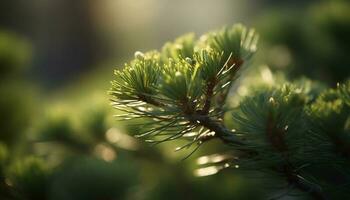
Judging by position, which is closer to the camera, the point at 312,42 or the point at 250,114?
the point at 250,114

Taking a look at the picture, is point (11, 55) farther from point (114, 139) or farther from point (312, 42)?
point (312, 42)

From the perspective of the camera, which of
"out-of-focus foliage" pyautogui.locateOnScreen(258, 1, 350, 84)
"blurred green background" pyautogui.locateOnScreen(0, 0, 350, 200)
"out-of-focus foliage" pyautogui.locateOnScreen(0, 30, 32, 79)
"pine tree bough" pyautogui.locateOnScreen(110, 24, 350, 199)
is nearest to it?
"pine tree bough" pyautogui.locateOnScreen(110, 24, 350, 199)

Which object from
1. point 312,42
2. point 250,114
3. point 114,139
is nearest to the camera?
point 250,114

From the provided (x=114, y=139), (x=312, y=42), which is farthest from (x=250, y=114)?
(x=312, y=42)

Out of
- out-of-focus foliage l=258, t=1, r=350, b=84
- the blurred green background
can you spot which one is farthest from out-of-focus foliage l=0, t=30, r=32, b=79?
out-of-focus foliage l=258, t=1, r=350, b=84

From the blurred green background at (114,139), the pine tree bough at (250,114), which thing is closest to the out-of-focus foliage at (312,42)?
the blurred green background at (114,139)

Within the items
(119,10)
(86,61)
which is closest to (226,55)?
(86,61)

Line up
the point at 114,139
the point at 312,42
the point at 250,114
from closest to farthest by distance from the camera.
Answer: the point at 250,114, the point at 114,139, the point at 312,42

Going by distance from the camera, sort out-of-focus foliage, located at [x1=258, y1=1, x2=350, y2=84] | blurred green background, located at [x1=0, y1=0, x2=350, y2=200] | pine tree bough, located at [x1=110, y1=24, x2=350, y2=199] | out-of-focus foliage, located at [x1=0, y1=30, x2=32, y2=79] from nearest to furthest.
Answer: pine tree bough, located at [x1=110, y1=24, x2=350, y2=199] → blurred green background, located at [x1=0, y1=0, x2=350, y2=200] → out-of-focus foliage, located at [x1=258, y1=1, x2=350, y2=84] → out-of-focus foliage, located at [x1=0, y1=30, x2=32, y2=79]

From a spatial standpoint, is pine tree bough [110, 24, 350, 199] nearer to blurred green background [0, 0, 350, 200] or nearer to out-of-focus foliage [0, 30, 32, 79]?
blurred green background [0, 0, 350, 200]

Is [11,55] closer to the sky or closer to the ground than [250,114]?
closer to the sky

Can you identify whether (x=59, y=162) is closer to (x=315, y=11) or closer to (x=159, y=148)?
(x=159, y=148)
